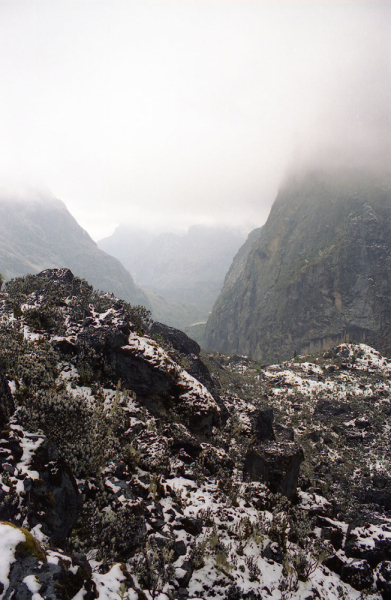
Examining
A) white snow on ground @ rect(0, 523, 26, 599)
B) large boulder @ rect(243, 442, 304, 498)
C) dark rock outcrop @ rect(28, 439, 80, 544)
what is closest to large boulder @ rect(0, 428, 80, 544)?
dark rock outcrop @ rect(28, 439, 80, 544)

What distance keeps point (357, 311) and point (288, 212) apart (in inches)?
3135

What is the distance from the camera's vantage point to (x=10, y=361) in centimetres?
1319

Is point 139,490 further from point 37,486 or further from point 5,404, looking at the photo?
point 5,404

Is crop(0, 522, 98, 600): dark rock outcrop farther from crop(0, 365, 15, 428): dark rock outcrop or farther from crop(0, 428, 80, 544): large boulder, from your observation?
crop(0, 365, 15, 428): dark rock outcrop

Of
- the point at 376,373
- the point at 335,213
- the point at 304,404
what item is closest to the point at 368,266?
the point at 335,213

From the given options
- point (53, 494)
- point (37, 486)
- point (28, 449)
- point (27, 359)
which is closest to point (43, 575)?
point (37, 486)

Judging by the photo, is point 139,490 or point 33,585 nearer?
point 33,585

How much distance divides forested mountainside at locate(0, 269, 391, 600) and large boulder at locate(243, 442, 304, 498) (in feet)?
0.24

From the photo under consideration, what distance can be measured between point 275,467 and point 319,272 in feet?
412

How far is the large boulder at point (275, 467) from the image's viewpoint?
46.1ft

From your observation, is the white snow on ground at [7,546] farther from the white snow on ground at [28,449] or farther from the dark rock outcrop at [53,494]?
the white snow on ground at [28,449]

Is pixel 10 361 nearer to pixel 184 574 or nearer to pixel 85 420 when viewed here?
pixel 85 420

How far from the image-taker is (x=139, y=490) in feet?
35.5

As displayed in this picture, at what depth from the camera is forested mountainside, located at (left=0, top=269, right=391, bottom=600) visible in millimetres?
7453
